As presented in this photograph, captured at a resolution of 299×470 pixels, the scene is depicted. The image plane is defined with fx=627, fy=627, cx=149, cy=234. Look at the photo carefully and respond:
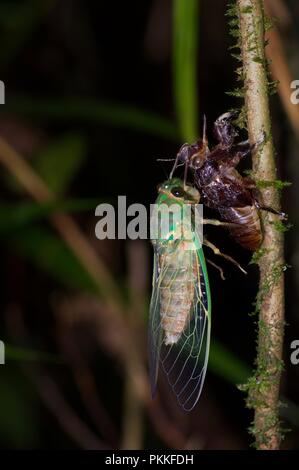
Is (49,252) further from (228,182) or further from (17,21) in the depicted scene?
(228,182)

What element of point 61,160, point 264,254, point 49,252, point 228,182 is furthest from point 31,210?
point 264,254

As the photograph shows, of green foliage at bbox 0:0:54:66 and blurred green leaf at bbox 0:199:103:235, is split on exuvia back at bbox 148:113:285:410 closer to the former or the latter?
blurred green leaf at bbox 0:199:103:235

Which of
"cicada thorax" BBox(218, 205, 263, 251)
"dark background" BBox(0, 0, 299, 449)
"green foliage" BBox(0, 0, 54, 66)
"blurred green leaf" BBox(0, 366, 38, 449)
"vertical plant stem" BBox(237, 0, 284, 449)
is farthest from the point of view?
"green foliage" BBox(0, 0, 54, 66)

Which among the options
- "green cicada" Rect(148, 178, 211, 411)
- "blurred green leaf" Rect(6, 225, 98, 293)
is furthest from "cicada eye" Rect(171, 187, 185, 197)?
"blurred green leaf" Rect(6, 225, 98, 293)

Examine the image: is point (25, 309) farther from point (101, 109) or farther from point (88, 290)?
point (101, 109)

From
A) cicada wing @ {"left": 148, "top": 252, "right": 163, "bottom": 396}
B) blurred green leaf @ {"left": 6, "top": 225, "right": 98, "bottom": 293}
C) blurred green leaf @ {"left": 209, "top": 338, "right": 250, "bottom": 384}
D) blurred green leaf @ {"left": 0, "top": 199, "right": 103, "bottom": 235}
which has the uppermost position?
blurred green leaf @ {"left": 0, "top": 199, "right": 103, "bottom": 235}
